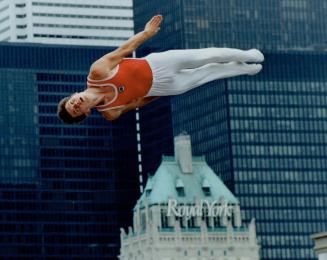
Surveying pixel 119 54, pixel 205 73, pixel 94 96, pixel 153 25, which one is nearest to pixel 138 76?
pixel 119 54

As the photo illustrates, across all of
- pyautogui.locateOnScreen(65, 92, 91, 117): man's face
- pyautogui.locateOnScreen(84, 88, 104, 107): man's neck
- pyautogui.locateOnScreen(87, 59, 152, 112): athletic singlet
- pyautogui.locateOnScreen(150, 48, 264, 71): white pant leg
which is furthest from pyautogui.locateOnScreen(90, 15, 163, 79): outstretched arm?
pyautogui.locateOnScreen(150, 48, 264, 71): white pant leg

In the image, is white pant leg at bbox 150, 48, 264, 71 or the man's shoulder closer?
the man's shoulder

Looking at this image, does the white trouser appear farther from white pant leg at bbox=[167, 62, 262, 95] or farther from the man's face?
A: the man's face

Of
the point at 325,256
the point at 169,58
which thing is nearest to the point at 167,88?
the point at 169,58

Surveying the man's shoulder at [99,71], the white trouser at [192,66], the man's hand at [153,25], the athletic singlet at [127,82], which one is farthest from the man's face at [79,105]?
the man's hand at [153,25]

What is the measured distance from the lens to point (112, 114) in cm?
3791

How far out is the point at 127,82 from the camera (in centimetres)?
3769

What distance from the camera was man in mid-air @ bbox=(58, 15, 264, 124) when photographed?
37250mm

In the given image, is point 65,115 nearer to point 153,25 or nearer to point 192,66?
point 153,25

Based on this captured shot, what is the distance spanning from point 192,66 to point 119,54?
9.46ft

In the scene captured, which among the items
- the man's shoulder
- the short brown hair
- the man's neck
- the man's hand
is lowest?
the short brown hair

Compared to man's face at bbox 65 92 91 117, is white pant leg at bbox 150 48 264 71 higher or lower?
higher

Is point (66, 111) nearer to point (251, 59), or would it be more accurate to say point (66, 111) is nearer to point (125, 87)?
point (125, 87)

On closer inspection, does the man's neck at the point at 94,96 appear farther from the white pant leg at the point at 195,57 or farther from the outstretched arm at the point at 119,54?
the white pant leg at the point at 195,57
